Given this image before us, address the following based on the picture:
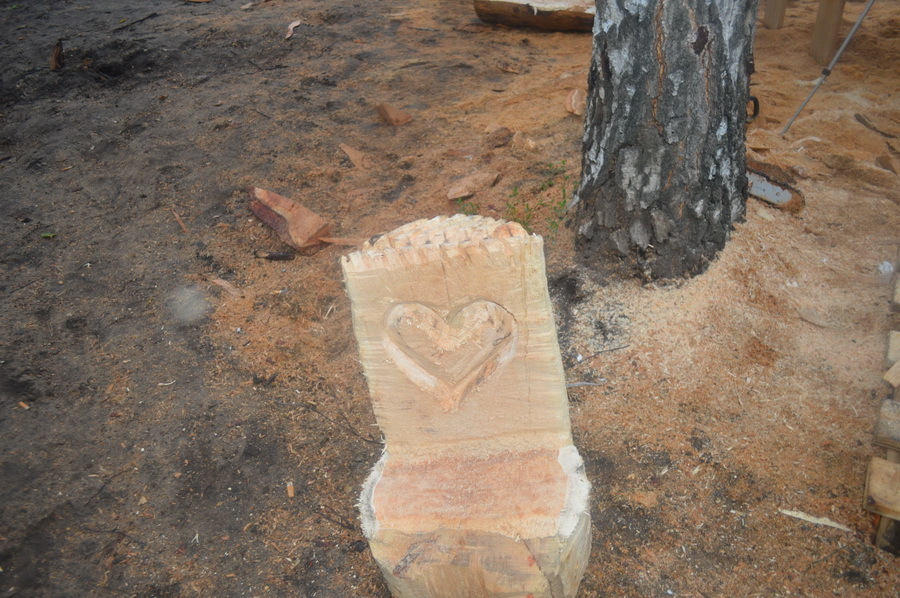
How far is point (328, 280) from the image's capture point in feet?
12.6

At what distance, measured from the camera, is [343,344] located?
3447 millimetres

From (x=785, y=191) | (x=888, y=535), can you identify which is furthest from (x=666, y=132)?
(x=888, y=535)

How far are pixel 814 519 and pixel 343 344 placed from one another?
224cm

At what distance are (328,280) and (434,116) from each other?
2191 millimetres

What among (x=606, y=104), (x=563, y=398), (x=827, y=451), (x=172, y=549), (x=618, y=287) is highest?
(x=606, y=104)

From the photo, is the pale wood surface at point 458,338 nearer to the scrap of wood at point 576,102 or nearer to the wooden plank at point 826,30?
the scrap of wood at point 576,102

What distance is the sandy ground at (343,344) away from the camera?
247cm

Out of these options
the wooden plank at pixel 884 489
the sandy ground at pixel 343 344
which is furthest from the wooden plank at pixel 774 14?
the wooden plank at pixel 884 489

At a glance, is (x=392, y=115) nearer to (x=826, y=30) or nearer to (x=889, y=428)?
(x=826, y=30)

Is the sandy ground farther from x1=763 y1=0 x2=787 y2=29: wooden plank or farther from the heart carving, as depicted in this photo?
the heart carving

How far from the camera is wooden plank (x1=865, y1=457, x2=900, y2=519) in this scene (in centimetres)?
213

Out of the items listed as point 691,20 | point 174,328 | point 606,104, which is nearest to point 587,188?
point 606,104

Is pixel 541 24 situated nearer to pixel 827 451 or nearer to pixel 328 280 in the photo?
pixel 328 280

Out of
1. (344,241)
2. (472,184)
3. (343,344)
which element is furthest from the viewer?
(472,184)
